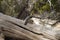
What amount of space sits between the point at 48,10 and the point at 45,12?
100 millimetres

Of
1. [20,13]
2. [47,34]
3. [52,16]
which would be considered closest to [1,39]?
[47,34]

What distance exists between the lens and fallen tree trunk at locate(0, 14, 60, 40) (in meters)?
2.86

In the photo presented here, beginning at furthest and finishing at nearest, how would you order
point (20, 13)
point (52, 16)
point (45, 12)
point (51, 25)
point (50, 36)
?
1. point (20, 13)
2. point (45, 12)
3. point (52, 16)
4. point (51, 25)
5. point (50, 36)

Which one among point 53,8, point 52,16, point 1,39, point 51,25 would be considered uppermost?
point 53,8

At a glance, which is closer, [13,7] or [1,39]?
[1,39]

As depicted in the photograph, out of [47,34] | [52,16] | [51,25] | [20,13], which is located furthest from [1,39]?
[20,13]

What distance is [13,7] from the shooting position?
504cm

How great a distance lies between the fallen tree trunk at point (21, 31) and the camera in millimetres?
2857

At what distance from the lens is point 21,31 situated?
2.88 m

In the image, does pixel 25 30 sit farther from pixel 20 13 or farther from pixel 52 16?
pixel 20 13

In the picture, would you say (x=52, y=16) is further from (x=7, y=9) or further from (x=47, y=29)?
(x=7, y=9)

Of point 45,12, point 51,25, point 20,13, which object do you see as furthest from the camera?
point 20,13

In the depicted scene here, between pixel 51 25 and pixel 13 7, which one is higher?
pixel 13 7

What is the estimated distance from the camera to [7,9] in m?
5.05
